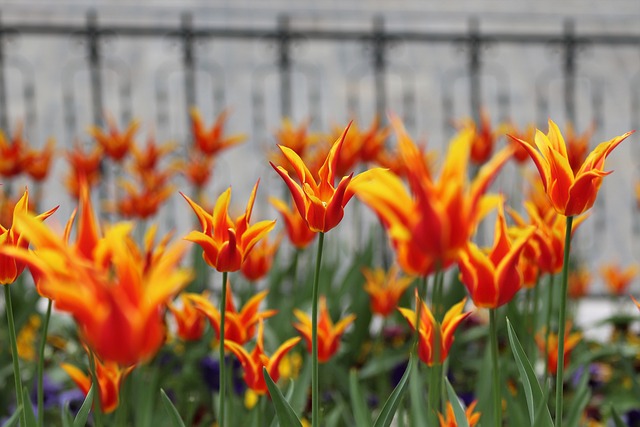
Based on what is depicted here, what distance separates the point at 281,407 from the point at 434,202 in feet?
1.05

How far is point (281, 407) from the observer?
773 mm

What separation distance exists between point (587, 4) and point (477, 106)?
1577mm

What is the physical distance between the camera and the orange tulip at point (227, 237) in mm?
766

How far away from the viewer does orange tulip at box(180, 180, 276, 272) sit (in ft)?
2.51

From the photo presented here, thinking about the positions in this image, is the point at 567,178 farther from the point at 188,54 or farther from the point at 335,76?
the point at 335,76

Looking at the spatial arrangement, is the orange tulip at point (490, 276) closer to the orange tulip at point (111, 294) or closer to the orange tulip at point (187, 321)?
the orange tulip at point (111, 294)

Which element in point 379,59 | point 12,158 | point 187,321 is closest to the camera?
point 187,321

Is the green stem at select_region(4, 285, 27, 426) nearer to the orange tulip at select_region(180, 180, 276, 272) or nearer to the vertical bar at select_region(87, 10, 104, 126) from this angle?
the orange tulip at select_region(180, 180, 276, 272)

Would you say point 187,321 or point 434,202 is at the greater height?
point 434,202

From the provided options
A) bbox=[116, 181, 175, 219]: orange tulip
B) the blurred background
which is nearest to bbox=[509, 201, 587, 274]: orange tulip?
bbox=[116, 181, 175, 219]: orange tulip

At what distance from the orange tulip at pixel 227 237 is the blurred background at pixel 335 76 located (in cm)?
417

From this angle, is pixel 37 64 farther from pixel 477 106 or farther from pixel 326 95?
pixel 477 106

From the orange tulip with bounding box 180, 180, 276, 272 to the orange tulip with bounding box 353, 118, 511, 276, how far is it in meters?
0.23

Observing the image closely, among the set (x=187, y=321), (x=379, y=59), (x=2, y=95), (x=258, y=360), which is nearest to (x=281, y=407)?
(x=258, y=360)
